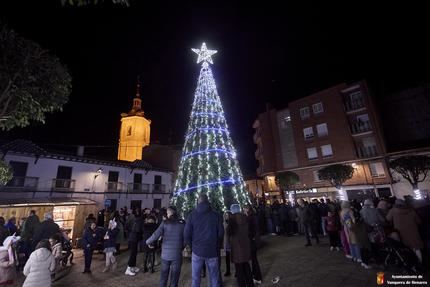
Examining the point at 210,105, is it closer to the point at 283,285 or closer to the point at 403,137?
the point at 283,285

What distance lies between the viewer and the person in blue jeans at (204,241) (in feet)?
13.9

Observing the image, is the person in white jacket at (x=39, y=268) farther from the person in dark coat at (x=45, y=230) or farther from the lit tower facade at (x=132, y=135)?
the lit tower facade at (x=132, y=135)

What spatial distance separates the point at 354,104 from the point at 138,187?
30.6 m

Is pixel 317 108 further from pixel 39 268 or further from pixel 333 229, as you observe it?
pixel 39 268

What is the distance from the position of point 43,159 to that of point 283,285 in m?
23.9

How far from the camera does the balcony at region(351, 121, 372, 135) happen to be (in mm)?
27062

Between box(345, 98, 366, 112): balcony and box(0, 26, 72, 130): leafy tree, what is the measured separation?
3124 cm

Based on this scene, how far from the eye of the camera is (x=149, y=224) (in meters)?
8.11

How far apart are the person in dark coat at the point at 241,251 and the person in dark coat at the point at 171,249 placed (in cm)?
116

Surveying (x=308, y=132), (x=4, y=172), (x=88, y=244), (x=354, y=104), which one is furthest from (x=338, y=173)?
(x=4, y=172)

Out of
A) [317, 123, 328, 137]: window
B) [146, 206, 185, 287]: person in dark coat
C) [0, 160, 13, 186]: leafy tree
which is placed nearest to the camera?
[146, 206, 185, 287]: person in dark coat

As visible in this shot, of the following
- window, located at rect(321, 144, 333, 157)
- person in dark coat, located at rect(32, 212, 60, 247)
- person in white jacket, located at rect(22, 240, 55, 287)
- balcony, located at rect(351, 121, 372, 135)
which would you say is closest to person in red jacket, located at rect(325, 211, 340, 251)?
person in white jacket, located at rect(22, 240, 55, 287)

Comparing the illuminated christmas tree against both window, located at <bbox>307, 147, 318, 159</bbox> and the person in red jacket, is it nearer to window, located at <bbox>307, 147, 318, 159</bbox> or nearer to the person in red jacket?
the person in red jacket

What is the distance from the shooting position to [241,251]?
15.9 feet
